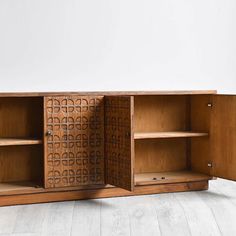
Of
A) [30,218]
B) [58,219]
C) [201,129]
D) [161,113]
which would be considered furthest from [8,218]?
[201,129]

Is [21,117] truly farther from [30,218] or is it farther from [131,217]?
[131,217]

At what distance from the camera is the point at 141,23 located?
3.35 metres

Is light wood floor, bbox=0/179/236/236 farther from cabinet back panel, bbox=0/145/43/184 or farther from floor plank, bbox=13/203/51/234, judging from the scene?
cabinet back panel, bbox=0/145/43/184

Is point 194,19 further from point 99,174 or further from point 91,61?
point 99,174

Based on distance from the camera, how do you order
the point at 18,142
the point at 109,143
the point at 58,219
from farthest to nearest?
the point at 109,143
the point at 18,142
the point at 58,219

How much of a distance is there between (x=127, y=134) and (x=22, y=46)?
1.01m

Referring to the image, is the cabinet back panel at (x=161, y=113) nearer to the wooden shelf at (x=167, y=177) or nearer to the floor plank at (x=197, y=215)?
the wooden shelf at (x=167, y=177)

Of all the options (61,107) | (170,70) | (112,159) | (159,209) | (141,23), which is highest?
(141,23)

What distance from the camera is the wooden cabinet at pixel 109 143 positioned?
8.99 ft

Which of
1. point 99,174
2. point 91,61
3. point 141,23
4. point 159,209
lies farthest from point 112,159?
point 141,23

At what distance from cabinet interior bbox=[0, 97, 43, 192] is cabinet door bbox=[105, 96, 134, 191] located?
42 cm

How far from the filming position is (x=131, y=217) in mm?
2482

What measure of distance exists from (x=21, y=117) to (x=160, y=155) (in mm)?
944

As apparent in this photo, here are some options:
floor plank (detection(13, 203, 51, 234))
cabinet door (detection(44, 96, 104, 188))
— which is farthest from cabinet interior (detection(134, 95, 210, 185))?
floor plank (detection(13, 203, 51, 234))
